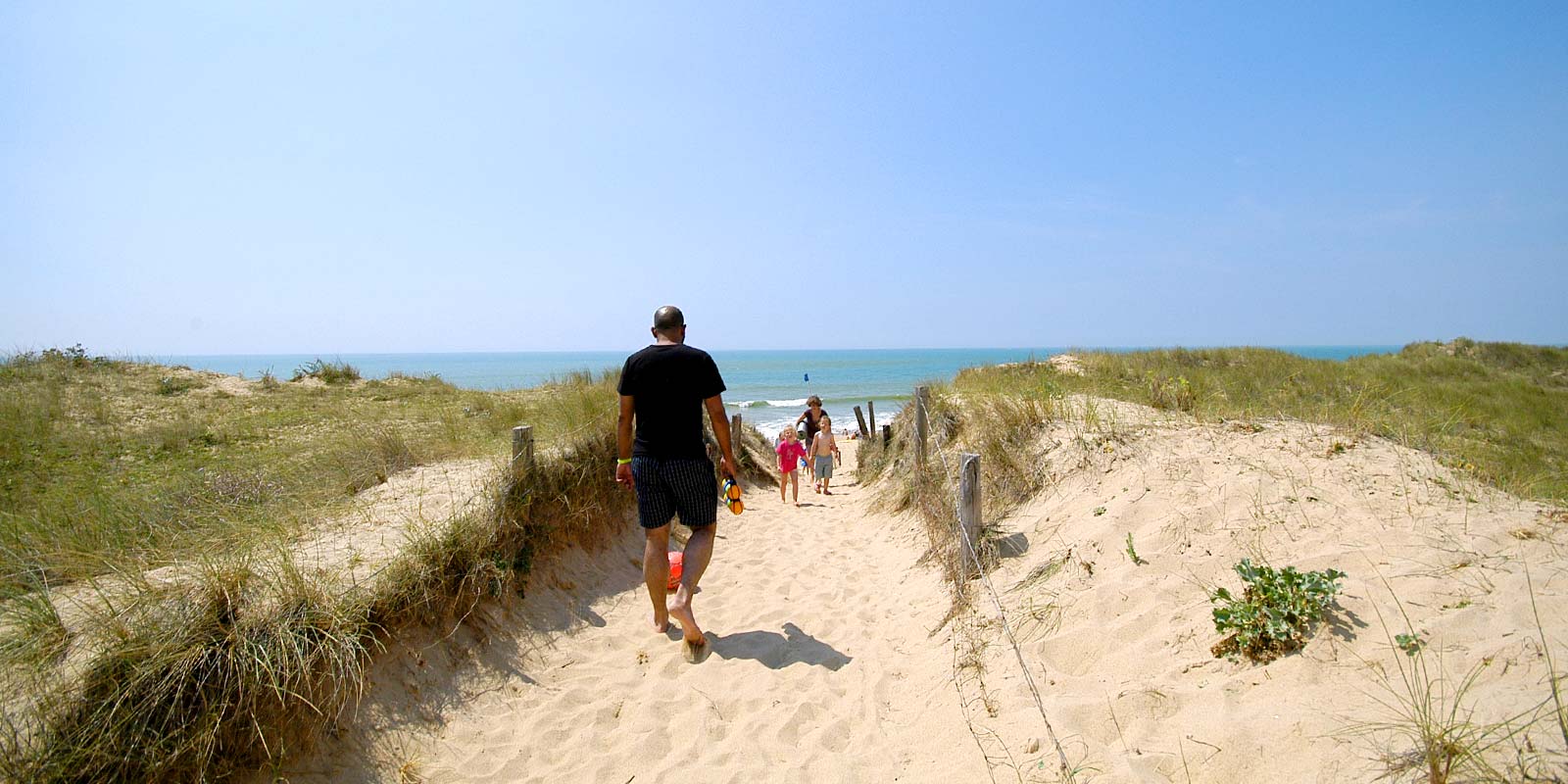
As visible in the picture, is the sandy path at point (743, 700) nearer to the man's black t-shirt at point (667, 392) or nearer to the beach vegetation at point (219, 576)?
the beach vegetation at point (219, 576)

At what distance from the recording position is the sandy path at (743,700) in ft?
9.84

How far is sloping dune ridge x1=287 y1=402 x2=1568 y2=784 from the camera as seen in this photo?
7.62 feet

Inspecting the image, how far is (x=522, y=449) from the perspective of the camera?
5016 millimetres

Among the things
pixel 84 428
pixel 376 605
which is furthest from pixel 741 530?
pixel 84 428

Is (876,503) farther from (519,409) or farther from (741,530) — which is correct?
(519,409)

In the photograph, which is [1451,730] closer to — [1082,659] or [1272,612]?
[1272,612]

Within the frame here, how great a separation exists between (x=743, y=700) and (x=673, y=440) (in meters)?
1.56

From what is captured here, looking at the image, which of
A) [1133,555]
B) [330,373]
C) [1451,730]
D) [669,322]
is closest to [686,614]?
[669,322]

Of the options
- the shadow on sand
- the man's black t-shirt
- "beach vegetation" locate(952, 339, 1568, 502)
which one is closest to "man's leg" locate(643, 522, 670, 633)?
the shadow on sand

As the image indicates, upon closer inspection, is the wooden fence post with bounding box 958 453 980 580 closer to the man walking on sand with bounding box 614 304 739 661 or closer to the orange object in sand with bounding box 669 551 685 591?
the man walking on sand with bounding box 614 304 739 661

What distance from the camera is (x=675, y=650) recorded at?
4.11 meters

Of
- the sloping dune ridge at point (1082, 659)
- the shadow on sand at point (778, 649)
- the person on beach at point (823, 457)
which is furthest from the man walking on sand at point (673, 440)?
the person on beach at point (823, 457)

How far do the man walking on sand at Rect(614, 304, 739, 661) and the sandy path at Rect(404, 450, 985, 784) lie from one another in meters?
0.47

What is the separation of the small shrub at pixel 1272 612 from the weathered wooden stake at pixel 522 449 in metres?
4.57
